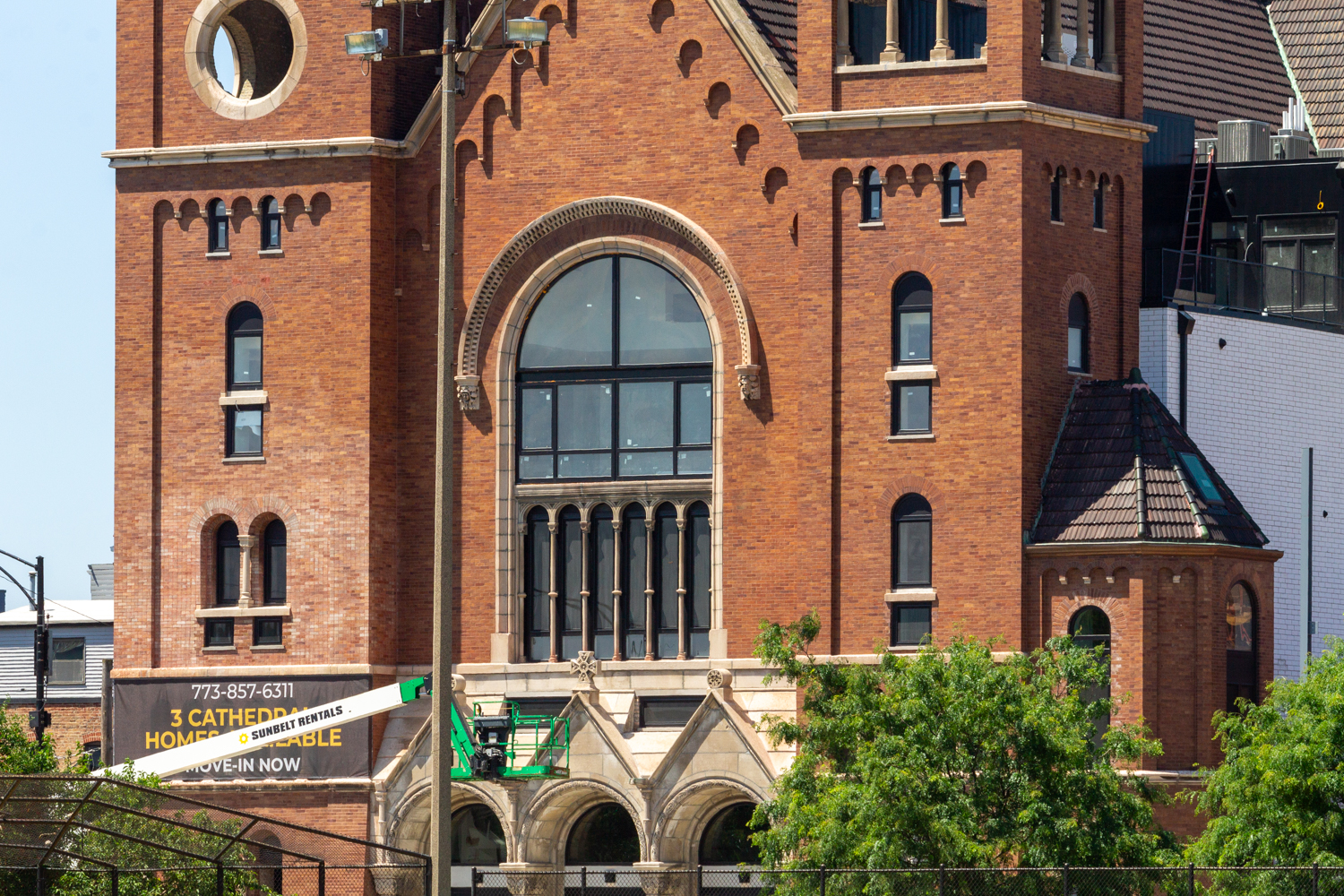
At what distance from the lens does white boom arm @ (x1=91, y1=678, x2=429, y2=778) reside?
53438mm

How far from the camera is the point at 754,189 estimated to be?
175 ft

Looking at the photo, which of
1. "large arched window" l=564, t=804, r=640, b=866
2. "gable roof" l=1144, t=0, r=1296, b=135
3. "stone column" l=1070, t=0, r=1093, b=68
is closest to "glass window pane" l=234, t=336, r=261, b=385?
"large arched window" l=564, t=804, r=640, b=866

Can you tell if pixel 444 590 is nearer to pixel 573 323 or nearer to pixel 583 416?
pixel 583 416

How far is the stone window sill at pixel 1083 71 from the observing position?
5178 cm

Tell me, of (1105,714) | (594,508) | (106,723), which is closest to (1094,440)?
(1105,714)

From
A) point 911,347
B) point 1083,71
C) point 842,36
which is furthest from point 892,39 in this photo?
point 911,347

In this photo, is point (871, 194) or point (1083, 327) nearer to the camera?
point (871, 194)

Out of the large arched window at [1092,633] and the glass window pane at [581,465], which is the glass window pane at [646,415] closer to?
the glass window pane at [581,465]

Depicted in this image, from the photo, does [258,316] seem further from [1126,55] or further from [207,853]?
[1126,55]

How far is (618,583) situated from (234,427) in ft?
28.3

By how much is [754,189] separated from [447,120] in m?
14.8

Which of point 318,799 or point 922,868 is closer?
point 922,868

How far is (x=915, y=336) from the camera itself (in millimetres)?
51406

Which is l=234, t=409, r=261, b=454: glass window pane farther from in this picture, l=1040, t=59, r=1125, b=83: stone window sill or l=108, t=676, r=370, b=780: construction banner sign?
l=1040, t=59, r=1125, b=83: stone window sill
